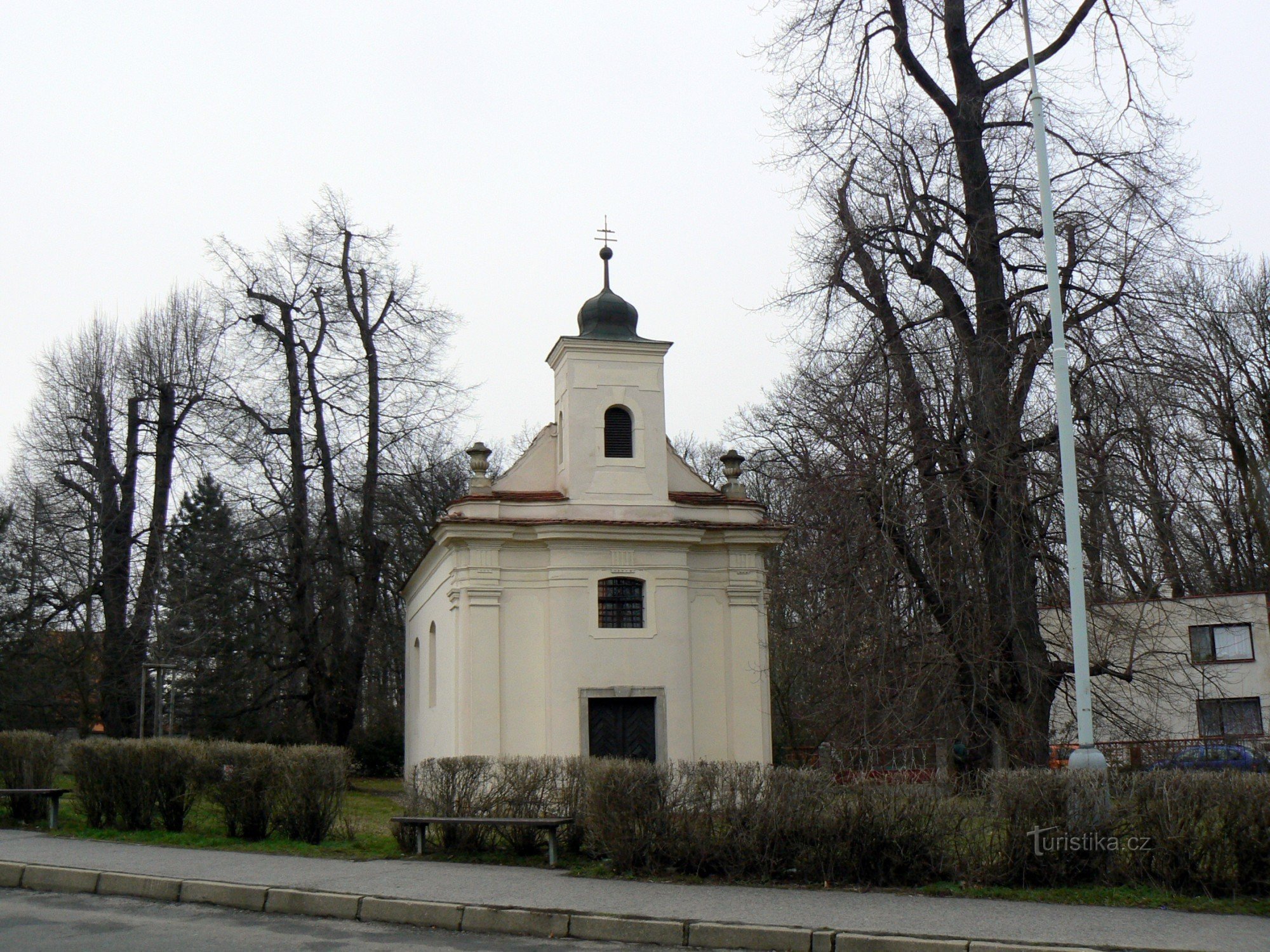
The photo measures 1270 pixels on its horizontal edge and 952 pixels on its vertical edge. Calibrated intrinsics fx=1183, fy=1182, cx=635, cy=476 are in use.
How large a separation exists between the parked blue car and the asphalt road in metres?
8.36

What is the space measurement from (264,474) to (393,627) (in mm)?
8803

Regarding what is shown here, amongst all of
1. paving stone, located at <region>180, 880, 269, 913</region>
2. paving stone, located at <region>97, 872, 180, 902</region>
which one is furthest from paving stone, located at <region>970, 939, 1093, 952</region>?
paving stone, located at <region>97, 872, 180, 902</region>

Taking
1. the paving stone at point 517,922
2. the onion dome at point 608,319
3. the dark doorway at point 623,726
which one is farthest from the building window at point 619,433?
Result: the paving stone at point 517,922

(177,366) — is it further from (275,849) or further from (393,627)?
(275,849)

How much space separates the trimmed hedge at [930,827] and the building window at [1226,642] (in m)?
26.5

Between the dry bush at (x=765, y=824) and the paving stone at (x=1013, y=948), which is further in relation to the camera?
the dry bush at (x=765, y=824)

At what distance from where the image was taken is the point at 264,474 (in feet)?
112

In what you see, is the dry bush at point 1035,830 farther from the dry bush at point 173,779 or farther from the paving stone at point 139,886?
the dry bush at point 173,779

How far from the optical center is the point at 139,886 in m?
11.6

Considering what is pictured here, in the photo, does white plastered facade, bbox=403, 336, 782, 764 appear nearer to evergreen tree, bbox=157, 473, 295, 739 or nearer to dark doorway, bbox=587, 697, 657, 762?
dark doorway, bbox=587, 697, 657, 762

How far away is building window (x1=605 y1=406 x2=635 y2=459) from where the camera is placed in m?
23.5

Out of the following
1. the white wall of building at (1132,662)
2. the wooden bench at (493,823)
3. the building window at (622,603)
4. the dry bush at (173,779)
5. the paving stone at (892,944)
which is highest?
the building window at (622,603)

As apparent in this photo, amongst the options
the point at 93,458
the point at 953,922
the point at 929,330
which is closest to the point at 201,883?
the point at 953,922

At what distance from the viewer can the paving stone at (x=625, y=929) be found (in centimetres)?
923
